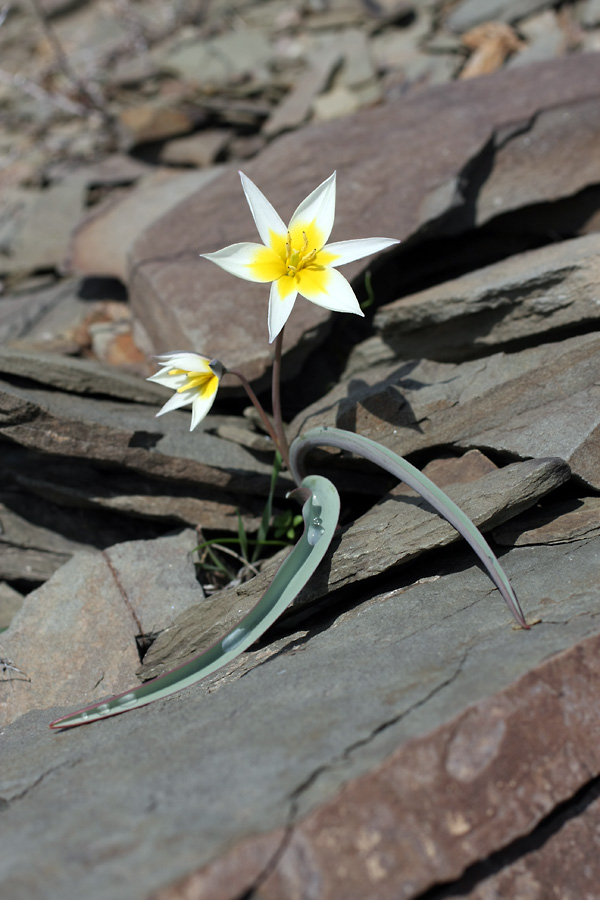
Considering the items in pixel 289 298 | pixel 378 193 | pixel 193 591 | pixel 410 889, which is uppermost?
pixel 289 298

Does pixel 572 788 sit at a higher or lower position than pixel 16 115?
lower

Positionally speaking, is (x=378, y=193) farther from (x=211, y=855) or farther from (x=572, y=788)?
(x=211, y=855)

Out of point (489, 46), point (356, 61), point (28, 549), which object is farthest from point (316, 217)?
point (356, 61)

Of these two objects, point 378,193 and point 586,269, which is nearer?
point 586,269

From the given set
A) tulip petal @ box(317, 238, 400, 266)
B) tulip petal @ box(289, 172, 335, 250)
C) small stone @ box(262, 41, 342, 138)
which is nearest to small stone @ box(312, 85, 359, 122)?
small stone @ box(262, 41, 342, 138)

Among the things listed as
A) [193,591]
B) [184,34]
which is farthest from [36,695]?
[184,34]

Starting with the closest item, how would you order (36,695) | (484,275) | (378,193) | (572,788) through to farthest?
(572,788) → (36,695) → (484,275) → (378,193)

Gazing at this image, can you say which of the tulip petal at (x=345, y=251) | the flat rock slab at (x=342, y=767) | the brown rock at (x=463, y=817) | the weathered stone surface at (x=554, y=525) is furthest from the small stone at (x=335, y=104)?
the brown rock at (x=463, y=817)

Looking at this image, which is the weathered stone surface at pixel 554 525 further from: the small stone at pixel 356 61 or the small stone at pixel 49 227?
the small stone at pixel 356 61

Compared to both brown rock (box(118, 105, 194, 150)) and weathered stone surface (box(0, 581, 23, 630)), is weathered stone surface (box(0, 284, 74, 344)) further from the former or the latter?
weathered stone surface (box(0, 581, 23, 630))
